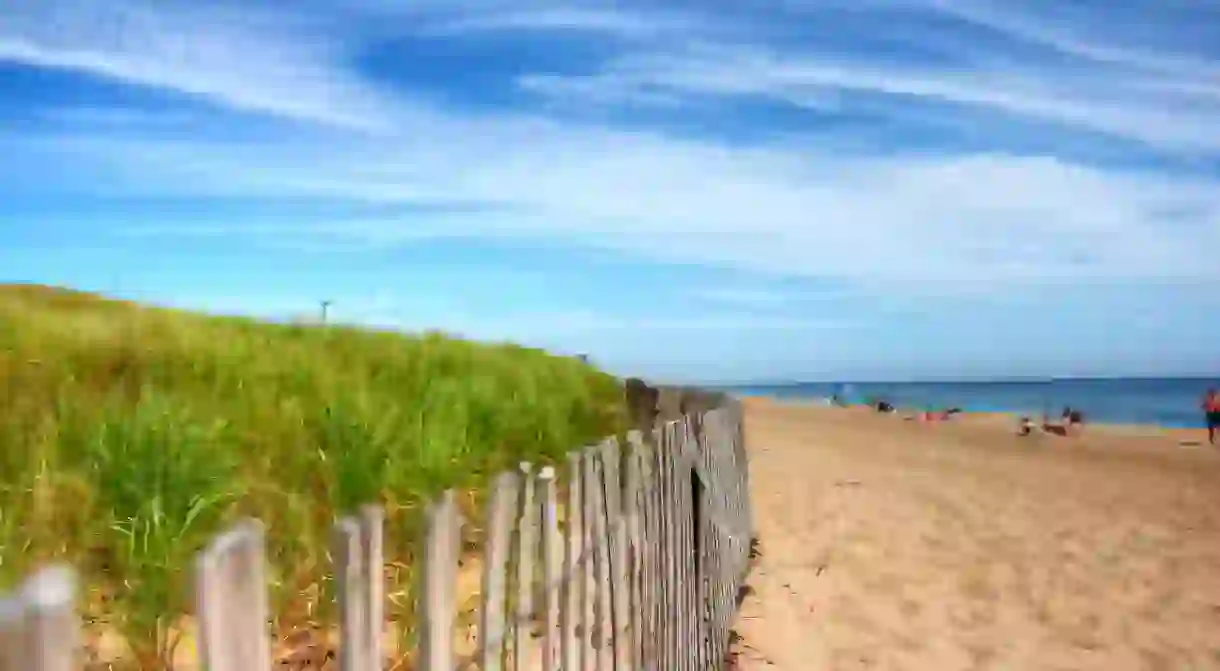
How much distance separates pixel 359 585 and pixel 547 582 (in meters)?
1.10

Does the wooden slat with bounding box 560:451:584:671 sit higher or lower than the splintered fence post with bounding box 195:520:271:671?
lower

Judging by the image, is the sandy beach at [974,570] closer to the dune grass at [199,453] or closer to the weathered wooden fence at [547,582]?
the weathered wooden fence at [547,582]

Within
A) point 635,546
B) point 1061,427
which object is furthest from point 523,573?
point 1061,427

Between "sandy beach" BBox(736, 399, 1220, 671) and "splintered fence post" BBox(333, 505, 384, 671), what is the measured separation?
13.9 feet

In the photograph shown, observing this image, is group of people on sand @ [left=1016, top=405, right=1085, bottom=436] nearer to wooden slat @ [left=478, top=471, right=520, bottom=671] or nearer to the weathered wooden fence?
the weathered wooden fence

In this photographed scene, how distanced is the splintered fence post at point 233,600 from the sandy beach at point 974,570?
4.62 m

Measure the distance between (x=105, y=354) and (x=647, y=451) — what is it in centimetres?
545

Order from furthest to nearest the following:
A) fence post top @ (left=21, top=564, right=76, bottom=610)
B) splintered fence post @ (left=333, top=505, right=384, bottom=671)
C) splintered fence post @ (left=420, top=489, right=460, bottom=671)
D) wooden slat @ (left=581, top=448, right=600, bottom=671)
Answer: wooden slat @ (left=581, top=448, right=600, bottom=671)
splintered fence post @ (left=420, top=489, right=460, bottom=671)
splintered fence post @ (left=333, top=505, right=384, bottom=671)
fence post top @ (left=21, top=564, right=76, bottom=610)

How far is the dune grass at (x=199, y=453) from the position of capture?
12.3 feet

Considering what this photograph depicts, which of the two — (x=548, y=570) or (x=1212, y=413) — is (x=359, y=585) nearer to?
(x=548, y=570)

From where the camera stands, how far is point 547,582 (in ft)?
8.49

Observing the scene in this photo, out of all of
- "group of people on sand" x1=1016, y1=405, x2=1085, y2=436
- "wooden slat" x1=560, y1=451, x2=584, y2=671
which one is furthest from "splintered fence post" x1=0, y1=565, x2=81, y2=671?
"group of people on sand" x1=1016, y1=405, x2=1085, y2=436

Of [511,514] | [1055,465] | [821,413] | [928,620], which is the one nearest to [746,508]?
[928,620]

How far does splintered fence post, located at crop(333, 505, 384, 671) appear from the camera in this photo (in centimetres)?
152
